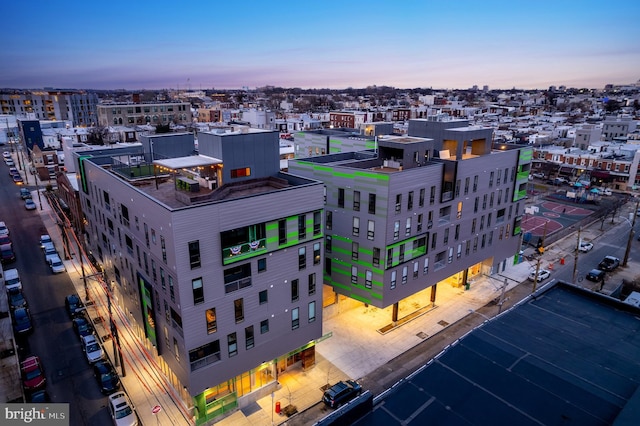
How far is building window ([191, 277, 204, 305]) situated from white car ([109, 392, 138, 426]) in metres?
11.6

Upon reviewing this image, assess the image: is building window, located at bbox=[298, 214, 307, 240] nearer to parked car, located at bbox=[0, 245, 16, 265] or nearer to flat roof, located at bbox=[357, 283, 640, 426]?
flat roof, located at bbox=[357, 283, 640, 426]

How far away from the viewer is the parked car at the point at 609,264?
199 ft

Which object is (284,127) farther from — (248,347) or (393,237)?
(248,347)

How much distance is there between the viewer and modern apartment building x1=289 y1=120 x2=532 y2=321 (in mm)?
42500

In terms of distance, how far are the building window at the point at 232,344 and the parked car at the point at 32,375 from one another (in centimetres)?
1863

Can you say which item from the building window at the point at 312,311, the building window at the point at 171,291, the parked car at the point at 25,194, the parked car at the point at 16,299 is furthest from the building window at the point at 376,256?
the parked car at the point at 25,194

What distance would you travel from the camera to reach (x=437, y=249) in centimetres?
4834

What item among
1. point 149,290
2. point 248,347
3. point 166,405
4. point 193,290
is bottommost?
point 166,405

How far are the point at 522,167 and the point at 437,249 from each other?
20.3 m

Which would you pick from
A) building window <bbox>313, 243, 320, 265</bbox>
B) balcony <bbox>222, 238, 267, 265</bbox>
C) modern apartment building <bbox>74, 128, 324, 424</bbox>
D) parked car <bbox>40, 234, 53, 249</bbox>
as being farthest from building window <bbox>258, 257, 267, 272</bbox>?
parked car <bbox>40, 234, 53, 249</bbox>

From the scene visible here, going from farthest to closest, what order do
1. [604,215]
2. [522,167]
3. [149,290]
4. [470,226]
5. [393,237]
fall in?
1. [604,215]
2. [522,167]
3. [470,226]
4. [393,237]
5. [149,290]

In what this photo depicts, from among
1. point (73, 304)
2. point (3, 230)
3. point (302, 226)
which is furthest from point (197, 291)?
point (3, 230)

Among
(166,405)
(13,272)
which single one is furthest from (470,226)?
(13,272)

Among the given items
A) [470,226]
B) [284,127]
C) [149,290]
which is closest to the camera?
[149,290]
